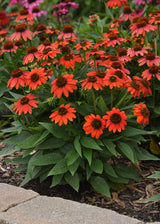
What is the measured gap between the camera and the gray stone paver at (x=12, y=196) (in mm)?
2018

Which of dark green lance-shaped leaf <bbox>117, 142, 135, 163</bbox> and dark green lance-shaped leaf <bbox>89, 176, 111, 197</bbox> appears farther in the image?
dark green lance-shaped leaf <bbox>89, 176, 111, 197</bbox>

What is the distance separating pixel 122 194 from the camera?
2.39 m

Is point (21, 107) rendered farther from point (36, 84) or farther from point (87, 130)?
point (87, 130)

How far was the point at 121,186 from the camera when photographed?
95.4 inches

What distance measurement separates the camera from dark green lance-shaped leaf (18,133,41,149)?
87.5 inches

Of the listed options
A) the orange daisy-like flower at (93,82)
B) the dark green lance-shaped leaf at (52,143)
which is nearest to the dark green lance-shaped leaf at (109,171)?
the dark green lance-shaped leaf at (52,143)

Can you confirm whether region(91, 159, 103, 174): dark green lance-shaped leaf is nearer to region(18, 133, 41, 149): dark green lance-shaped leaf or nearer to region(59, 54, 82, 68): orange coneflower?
region(18, 133, 41, 149): dark green lance-shaped leaf

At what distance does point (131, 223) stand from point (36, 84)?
97 cm

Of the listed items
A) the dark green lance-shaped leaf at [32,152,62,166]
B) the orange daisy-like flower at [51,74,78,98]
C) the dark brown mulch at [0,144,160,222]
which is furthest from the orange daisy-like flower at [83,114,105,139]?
the dark brown mulch at [0,144,160,222]

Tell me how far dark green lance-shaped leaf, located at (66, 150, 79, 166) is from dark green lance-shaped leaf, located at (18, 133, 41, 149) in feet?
0.77

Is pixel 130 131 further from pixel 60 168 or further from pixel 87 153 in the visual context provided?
pixel 60 168

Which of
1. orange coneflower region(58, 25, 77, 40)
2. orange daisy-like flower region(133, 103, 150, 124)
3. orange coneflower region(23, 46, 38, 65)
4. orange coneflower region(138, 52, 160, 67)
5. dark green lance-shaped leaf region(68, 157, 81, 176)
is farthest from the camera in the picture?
orange coneflower region(58, 25, 77, 40)

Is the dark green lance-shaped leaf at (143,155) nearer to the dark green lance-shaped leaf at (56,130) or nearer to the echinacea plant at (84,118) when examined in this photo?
the echinacea plant at (84,118)

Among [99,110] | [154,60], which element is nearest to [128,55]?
[154,60]
